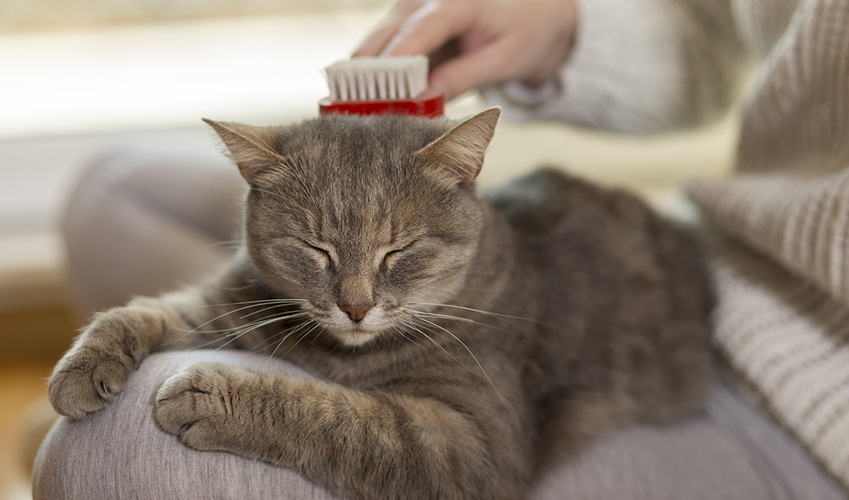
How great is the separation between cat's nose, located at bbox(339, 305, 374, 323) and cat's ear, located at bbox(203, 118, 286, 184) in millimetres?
218

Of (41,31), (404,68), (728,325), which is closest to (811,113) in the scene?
(728,325)

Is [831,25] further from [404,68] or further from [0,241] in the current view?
[0,241]

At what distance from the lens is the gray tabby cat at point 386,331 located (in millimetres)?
784

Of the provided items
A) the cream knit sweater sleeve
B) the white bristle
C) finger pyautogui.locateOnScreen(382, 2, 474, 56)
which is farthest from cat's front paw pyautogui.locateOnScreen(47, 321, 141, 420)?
the cream knit sweater sleeve

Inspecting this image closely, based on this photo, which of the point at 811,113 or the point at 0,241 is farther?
the point at 0,241

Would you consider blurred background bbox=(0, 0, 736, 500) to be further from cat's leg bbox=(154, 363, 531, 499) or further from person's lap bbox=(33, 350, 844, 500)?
cat's leg bbox=(154, 363, 531, 499)

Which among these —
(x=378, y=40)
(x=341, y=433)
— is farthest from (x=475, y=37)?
(x=341, y=433)

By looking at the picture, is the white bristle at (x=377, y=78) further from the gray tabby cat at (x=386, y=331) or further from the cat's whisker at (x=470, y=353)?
the cat's whisker at (x=470, y=353)

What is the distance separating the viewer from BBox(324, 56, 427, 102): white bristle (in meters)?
0.91

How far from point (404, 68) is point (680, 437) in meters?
0.72

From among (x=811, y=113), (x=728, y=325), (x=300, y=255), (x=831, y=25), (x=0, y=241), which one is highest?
(x=831, y=25)

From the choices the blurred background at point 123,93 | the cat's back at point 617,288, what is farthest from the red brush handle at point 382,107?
the blurred background at point 123,93

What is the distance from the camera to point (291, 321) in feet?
3.23

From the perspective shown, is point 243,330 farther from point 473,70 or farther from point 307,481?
point 473,70
